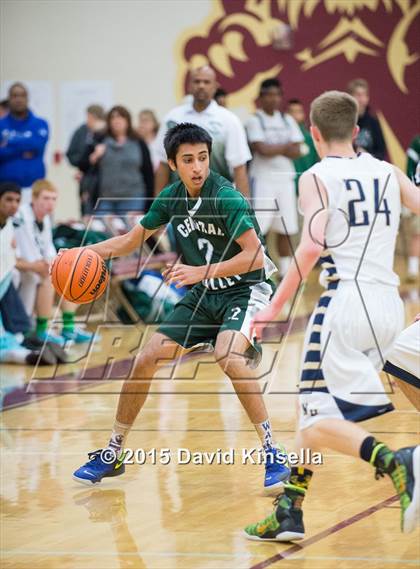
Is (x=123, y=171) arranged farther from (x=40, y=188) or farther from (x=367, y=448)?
(x=367, y=448)

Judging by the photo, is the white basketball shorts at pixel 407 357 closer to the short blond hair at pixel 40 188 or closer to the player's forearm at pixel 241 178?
the player's forearm at pixel 241 178

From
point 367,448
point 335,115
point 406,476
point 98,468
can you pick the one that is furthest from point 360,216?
point 98,468

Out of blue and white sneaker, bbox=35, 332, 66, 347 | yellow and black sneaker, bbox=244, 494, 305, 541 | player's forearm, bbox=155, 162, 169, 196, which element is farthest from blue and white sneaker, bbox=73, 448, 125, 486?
player's forearm, bbox=155, 162, 169, 196

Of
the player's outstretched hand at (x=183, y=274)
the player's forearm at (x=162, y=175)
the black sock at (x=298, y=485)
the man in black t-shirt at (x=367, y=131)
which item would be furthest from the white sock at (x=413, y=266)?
the black sock at (x=298, y=485)

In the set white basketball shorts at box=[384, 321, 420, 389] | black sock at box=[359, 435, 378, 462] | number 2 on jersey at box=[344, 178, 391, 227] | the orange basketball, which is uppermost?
number 2 on jersey at box=[344, 178, 391, 227]

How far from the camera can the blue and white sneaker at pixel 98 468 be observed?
5359 millimetres

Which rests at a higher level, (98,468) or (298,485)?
(298,485)

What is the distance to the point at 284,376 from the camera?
812 centimetres

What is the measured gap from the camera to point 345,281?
4.14 m

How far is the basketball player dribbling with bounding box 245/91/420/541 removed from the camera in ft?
13.2

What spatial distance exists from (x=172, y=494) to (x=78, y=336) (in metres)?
4.78

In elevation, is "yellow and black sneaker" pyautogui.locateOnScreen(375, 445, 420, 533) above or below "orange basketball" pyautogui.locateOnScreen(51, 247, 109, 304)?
below

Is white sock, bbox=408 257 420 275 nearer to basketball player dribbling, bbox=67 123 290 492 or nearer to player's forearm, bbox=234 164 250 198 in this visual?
player's forearm, bbox=234 164 250 198

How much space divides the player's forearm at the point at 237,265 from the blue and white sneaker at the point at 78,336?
15.1 ft
